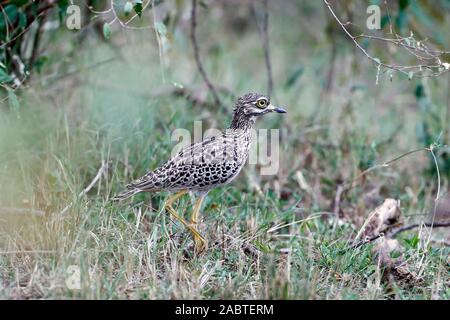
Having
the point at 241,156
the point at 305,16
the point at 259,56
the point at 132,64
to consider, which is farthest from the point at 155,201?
the point at 305,16

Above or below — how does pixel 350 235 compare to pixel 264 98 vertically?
below

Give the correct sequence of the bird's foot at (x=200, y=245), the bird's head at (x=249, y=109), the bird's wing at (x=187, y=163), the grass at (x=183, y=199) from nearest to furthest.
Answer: the grass at (x=183, y=199), the bird's foot at (x=200, y=245), the bird's wing at (x=187, y=163), the bird's head at (x=249, y=109)

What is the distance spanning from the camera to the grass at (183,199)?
459 centimetres

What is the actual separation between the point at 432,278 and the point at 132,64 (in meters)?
4.88

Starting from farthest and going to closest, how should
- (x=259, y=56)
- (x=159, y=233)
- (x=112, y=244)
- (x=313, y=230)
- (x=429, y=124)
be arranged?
(x=259, y=56) < (x=429, y=124) < (x=313, y=230) < (x=159, y=233) < (x=112, y=244)

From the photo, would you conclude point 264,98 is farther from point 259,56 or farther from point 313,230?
point 259,56

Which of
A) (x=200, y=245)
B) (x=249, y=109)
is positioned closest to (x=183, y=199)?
(x=200, y=245)

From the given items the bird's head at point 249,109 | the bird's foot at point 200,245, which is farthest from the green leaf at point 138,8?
the bird's foot at point 200,245

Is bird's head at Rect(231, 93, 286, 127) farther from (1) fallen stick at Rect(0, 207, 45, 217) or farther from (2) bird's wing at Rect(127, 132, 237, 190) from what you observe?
(1) fallen stick at Rect(0, 207, 45, 217)

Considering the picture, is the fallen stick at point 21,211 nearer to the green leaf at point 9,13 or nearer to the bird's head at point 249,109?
the bird's head at point 249,109

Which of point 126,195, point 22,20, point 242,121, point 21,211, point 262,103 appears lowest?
point 21,211

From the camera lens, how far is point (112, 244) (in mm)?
4855

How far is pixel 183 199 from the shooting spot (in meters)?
5.75

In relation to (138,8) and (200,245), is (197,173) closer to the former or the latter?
(200,245)
